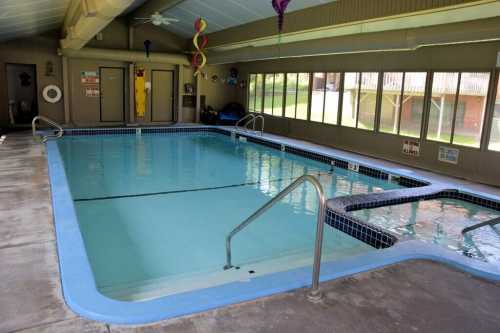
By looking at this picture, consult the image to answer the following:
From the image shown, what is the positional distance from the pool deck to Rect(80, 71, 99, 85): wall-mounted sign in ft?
30.2

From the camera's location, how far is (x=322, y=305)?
2213 millimetres

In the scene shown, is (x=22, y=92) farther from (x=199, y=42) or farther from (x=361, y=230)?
(x=361, y=230)

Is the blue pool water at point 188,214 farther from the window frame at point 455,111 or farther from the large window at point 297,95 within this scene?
the large window at point 297,95

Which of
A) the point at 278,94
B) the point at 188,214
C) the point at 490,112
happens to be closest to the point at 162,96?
the point at 278,94

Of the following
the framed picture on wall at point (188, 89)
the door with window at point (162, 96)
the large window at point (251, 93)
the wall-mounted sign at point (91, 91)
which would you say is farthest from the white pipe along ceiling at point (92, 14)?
the large window at point (251, 93)

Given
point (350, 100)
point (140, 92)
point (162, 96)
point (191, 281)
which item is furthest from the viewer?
point (162, 96)

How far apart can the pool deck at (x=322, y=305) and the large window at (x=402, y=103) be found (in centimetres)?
518

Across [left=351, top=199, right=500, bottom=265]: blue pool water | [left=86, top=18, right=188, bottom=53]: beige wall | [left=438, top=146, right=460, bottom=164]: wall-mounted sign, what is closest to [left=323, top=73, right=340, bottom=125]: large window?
[left=438, top=146, right=460, bottom=164]: wall-mounted sign

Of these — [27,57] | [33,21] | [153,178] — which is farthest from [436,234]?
[27,57]

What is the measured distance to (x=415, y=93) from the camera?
24.3ft

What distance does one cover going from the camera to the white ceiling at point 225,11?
7.42 m

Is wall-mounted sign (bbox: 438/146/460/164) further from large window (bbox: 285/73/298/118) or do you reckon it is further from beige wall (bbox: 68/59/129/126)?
beige wall (bbox: 68/59/129/126)

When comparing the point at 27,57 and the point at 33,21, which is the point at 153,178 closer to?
the point at 33,21

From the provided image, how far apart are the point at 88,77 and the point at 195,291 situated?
10.5 meters
